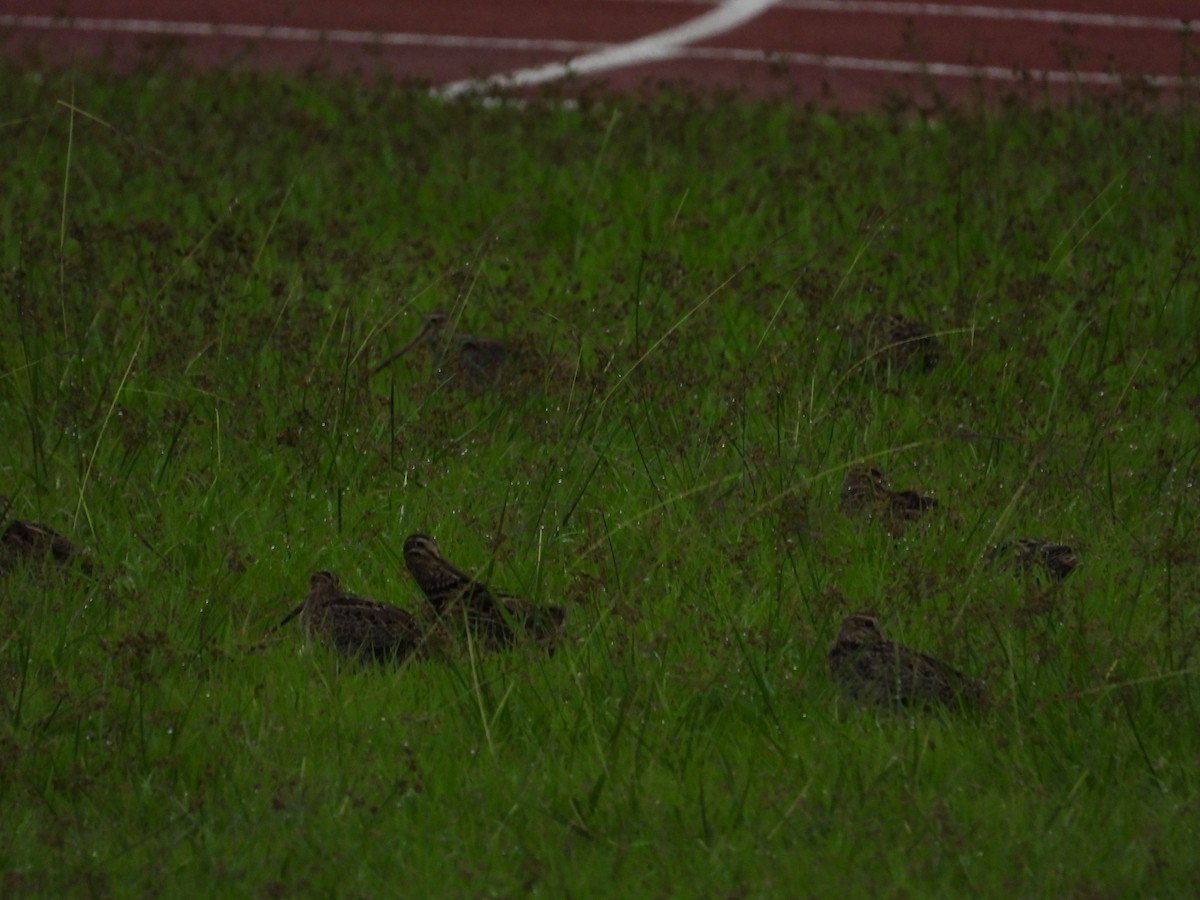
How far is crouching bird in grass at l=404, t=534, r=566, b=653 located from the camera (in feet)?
15.2

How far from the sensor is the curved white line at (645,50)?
1114 centimetres

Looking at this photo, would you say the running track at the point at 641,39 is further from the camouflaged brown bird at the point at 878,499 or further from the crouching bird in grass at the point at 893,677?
the crouching bird in grass at the point at 893,677

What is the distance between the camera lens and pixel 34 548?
5004 mm

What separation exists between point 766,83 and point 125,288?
5570mm

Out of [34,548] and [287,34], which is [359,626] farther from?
[287,34]

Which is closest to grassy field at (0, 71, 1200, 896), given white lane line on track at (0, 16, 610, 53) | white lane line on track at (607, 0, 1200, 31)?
white lane line on track at (0, 16, 610, 53)

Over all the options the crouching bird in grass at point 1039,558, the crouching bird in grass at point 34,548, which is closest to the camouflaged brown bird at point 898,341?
the crouching bird in grass at point 1039,558

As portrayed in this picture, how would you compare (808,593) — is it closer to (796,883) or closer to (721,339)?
(796,883)

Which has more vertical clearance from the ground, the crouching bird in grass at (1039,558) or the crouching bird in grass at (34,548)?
the crouching bird in grass at (34,548)

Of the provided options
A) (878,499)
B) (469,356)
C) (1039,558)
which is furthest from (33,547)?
(1039,558)

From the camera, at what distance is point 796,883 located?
3652 millimetres

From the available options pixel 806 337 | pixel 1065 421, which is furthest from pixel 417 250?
pixel 1065 421

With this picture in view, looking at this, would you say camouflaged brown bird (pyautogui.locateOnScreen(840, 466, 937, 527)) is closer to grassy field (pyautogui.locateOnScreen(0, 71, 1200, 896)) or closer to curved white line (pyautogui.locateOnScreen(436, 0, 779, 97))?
grassy field (pyautogui.locateOnScreen(0, 71, 1200, 896))

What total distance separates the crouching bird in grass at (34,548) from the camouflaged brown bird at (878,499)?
2.03 m
